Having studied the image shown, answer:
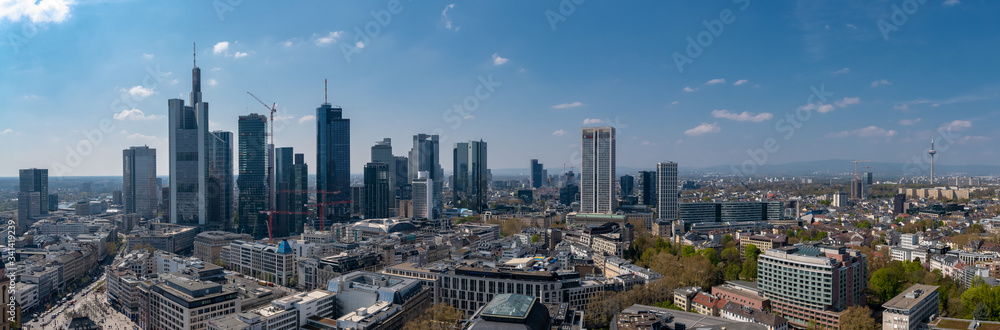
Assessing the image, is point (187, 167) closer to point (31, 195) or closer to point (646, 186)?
point (31, 195)

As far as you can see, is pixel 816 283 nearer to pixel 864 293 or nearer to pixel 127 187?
pixel 864 293

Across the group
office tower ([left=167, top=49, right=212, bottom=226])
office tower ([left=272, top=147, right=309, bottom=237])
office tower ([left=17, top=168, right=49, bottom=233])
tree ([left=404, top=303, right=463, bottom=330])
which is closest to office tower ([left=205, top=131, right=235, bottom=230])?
office tower ([left=167, top=49, right=212, bottom=226])

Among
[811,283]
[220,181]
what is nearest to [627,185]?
[220,181]

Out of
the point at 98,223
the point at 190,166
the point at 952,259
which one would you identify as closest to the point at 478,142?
the point at 190,166

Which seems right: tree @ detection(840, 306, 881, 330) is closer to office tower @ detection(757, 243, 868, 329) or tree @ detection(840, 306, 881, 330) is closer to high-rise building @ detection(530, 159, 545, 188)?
office tower @ detection(757, 243, 868, 329)

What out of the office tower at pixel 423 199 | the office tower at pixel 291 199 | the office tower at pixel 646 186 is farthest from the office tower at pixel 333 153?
the office tower at pixel 646 186

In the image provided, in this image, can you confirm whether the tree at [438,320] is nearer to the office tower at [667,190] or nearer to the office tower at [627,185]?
the office tower at [667,190]
